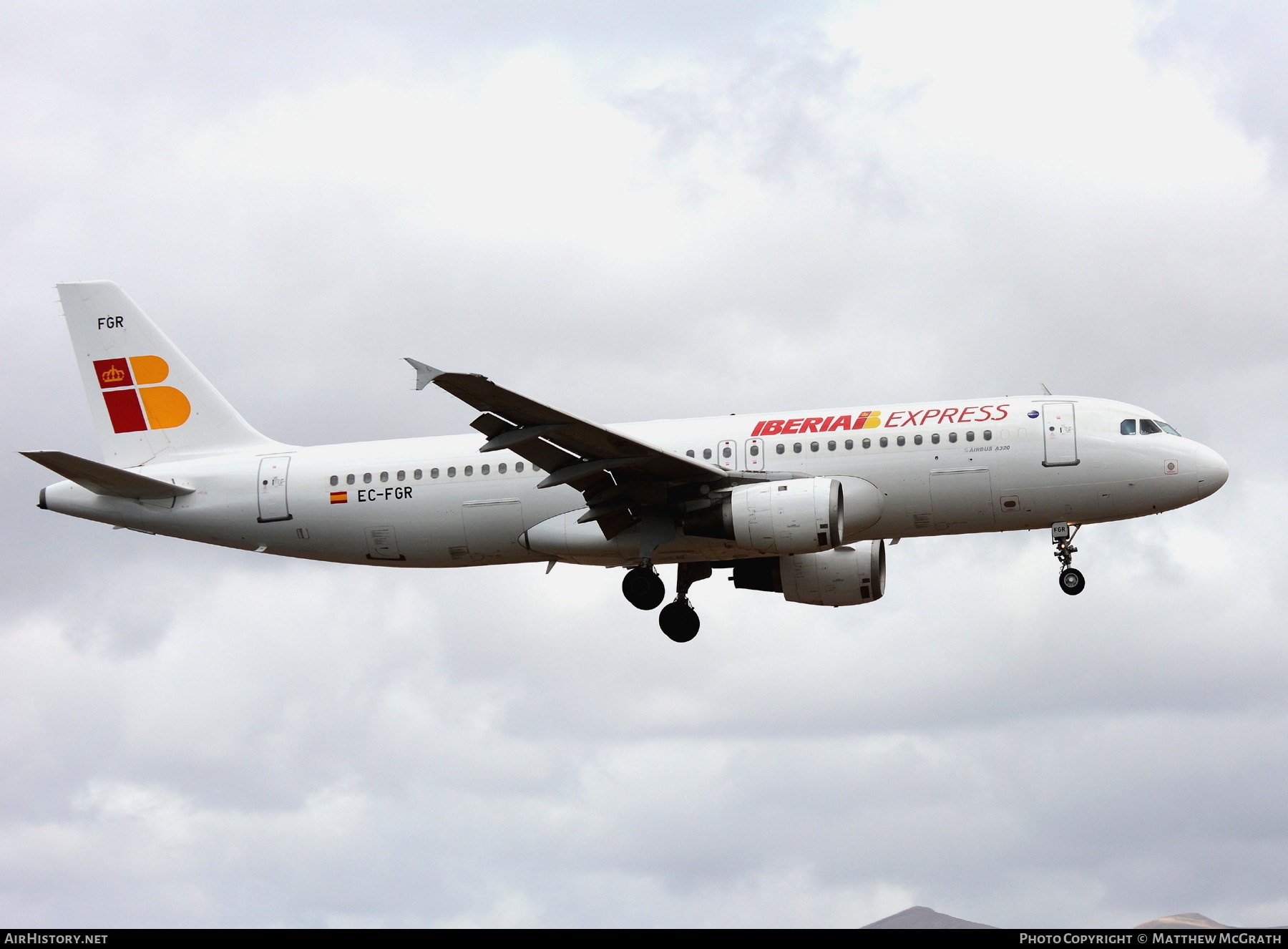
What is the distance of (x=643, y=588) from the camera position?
142ft

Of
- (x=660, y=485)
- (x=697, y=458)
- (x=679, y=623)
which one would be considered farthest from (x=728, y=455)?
(x=679, y=623)

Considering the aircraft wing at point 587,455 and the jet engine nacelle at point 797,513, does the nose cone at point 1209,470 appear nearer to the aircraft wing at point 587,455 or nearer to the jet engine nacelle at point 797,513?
the jet engine nacelle at point 797,513

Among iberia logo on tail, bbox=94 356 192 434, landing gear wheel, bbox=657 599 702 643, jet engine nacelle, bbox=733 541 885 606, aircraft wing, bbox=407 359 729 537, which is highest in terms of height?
iberia logo on tail, bbox=94 356 192 434

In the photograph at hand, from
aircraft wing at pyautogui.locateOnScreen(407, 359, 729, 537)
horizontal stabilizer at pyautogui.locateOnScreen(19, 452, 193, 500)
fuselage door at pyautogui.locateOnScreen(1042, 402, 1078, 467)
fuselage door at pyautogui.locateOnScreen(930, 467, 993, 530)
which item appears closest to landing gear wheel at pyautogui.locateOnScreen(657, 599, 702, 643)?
aircraft wing at pyautogui.locateOnScreen(407, 359, 729, 537)

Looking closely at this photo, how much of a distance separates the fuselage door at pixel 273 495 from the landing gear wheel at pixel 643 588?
910 cm

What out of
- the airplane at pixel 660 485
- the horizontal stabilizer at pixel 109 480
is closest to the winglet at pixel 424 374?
the airplane at pixel 660 485

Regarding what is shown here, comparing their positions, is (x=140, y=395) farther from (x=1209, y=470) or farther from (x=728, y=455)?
(x=1209, y=470)

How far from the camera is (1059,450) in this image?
40.3 metres

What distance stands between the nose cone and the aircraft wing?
11430mm

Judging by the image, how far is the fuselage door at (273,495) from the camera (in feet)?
146

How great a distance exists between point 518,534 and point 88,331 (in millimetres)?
15301

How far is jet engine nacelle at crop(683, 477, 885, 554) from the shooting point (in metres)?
39.3

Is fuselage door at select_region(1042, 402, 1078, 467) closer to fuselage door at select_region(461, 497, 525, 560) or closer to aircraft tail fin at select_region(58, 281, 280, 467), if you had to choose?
fuselage door at select_region(461, 497, 525, 560)
